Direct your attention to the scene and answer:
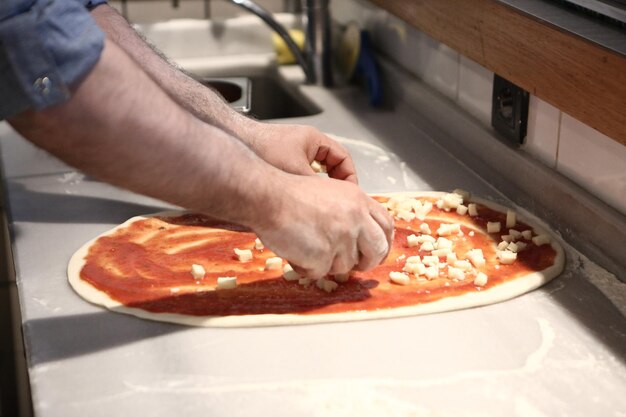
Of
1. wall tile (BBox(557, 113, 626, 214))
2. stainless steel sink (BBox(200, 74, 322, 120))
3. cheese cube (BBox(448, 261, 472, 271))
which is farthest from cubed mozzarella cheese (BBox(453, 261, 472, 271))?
stainless steel sink (BBox(200, 74, 322, 120))

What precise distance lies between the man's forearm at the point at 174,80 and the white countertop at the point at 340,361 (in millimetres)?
314

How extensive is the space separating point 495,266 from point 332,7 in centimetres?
126

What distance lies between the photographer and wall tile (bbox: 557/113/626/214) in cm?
120

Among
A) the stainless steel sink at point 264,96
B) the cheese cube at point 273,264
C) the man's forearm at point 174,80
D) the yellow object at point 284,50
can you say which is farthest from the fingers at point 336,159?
the yellow object at point 284,50

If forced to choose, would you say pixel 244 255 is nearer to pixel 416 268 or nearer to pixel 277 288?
pixel 277 288

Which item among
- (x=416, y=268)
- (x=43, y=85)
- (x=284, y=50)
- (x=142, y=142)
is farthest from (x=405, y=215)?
(x=284, y=50)

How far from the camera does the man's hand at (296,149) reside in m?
1.35

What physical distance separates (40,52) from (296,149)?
0.56 m

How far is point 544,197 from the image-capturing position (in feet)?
4.50

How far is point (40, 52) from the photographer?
85 centimetres

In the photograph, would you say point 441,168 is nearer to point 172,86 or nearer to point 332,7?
point 172,86

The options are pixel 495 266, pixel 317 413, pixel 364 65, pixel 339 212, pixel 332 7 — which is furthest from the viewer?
pixel 332 7

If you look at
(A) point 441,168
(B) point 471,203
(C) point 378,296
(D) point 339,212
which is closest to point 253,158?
(D) point 339,212

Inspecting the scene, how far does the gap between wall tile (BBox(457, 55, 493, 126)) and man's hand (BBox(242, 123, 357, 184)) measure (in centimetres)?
33
